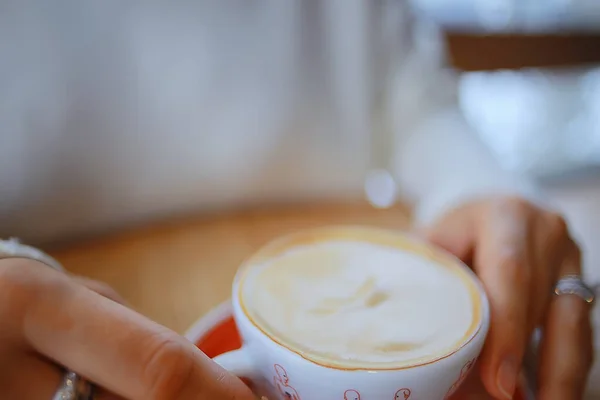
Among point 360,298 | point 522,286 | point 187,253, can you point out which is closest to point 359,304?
point 360,298

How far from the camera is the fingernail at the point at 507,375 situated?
33cm

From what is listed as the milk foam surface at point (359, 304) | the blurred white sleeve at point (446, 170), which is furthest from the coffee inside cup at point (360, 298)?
the blurred white sleeve at point (446, 170)

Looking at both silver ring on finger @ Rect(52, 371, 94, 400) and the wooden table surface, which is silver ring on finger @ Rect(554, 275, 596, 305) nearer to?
the wooden table surface

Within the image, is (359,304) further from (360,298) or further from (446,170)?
(446,170)

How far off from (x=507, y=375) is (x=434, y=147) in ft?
1.09

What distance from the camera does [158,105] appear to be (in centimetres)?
60

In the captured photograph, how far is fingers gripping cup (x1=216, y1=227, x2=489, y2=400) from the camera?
0.28 meters

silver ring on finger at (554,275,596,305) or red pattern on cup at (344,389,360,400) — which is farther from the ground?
red pattern on cup at (344,389,360,400)

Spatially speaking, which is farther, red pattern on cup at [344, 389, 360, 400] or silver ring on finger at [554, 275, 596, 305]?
silver ring on finger at [554, 275, 596, 305]

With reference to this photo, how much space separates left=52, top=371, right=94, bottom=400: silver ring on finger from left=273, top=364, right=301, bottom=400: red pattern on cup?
0.31 ft

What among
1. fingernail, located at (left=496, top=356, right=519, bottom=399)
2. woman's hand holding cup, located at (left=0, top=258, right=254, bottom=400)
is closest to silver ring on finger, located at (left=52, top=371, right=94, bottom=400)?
woman's hand holding cup, located at (left=0, top=258, right=254, bottom=400)

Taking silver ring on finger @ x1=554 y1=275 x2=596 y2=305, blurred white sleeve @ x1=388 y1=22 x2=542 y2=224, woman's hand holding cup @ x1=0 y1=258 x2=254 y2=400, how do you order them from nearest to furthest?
woman's hand holding cup @ x1=0 y1=258 x2=254 y2=400, silver ring on finger @ x1=554 y1=275 x2=596 y2=305, blurred white sleeve @ x1=388 y1=22 x2=542 y2=224

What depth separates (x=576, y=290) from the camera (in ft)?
1.31

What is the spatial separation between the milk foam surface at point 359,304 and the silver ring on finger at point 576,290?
93mm
